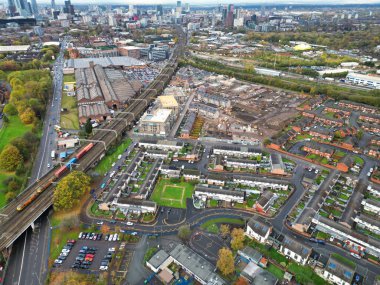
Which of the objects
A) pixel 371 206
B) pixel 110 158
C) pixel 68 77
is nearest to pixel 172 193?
pixel 110 158

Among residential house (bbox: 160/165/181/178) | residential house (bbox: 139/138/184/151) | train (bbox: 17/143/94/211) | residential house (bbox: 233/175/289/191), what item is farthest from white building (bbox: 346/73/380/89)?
train (bbox: 17/143/94/211)

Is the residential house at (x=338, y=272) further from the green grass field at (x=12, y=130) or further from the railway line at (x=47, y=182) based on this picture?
the green grass field at (x=12, y=130)

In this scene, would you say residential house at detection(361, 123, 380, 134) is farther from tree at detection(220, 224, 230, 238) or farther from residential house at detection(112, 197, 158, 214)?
residential house at detection(112, 197, 158, 214)

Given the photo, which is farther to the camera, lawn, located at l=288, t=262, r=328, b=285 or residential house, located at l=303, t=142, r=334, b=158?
residential house, located at l=303, t=142, r=334, b=158

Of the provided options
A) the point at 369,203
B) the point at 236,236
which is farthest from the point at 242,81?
the point at 236,236

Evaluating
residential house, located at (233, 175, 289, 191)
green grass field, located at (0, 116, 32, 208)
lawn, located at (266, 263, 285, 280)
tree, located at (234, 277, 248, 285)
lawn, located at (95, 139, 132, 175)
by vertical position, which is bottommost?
lawn, located at (266, 263, 285, 280)

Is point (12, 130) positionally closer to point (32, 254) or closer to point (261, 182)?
point (32, 254)
